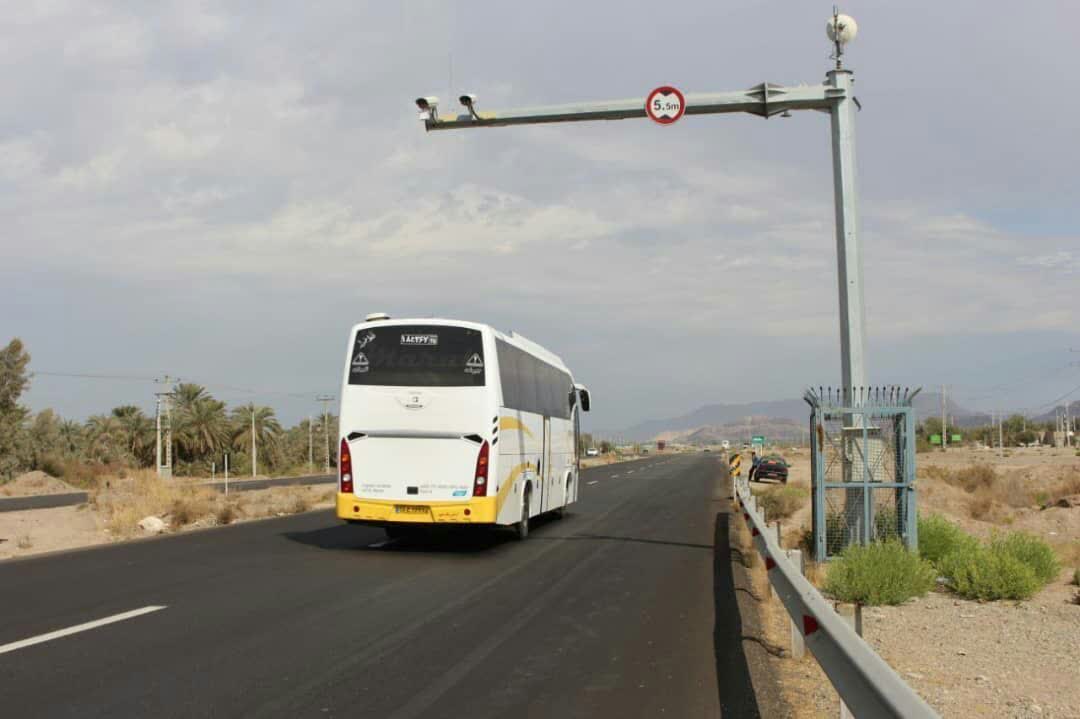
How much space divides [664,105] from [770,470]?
127ft

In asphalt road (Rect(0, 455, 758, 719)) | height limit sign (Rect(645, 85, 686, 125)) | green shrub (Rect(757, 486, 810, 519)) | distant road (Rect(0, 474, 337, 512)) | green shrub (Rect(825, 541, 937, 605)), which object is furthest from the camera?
distant road (Rect(0, 474, 337, 512))

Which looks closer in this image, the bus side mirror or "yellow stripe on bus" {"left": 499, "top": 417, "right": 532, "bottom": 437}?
"yellow stripe on bus" {"left": 499, "top": 417, "right": 532, "bottom": 437}

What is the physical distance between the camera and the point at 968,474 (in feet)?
144

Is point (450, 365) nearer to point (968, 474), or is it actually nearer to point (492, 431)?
point (492, 431)

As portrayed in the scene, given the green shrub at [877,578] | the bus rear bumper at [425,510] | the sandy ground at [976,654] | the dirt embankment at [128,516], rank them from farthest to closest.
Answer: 1. the dirt embankment at [128,516]
2. the bus rear bumper at [425,510]
3. the green shrub at [877,578]
4. the sandy ground at [976,654]

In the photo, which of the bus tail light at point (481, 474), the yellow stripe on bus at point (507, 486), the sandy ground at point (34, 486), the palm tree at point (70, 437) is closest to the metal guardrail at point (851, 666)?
the bus tail light at point (481, 474)

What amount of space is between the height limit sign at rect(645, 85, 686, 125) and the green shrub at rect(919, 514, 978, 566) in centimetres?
724

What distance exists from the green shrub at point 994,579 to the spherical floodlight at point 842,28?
8106mm

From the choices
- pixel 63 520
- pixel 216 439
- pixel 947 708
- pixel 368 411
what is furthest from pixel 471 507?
pixel 216 439

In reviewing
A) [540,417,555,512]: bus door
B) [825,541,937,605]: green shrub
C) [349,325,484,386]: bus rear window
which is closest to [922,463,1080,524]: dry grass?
[540,417,555,512]: bus door

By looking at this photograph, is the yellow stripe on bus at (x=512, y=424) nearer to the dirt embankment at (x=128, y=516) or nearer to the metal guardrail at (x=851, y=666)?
the dirt embankment at (x=128, y=516)

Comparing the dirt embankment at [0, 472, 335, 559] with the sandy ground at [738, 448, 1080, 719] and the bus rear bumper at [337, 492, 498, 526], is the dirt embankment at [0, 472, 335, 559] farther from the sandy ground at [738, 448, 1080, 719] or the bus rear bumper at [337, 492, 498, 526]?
the sandy ground at [738, 448, 1080, 719]

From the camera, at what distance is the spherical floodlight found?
1505cm

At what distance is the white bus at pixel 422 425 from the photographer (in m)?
15.3
